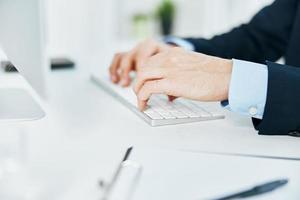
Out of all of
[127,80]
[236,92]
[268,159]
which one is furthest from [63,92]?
[268,159]

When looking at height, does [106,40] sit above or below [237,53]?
below

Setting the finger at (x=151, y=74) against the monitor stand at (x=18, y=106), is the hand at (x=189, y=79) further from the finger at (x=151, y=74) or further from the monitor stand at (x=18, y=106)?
the monitor stand at (x=18, y=106)

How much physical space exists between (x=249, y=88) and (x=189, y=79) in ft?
0.32

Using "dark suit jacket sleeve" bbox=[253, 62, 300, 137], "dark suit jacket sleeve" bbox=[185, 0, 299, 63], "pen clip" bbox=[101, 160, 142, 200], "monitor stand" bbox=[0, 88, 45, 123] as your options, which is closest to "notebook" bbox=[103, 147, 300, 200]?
"pen clip" bbox=[101, 160, 142, 200]

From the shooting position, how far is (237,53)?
127 centimetres

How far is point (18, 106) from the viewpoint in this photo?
31.5 inches

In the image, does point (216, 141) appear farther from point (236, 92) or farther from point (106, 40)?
point (106, 40)

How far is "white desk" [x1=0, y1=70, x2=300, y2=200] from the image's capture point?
506 millimetres

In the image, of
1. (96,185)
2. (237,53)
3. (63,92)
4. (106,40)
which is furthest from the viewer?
(106,40)

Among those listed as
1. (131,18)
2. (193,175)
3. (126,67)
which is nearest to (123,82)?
(126,67)

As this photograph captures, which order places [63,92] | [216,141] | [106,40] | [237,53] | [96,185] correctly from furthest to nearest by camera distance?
[106,40]
[237,53]
[63,92]
[216,141]
[96,185]

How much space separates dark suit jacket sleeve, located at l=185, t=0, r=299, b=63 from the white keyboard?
0.44 m

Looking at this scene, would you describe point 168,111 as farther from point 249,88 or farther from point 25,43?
point 25,43

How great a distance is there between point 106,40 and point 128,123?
6.31ft
